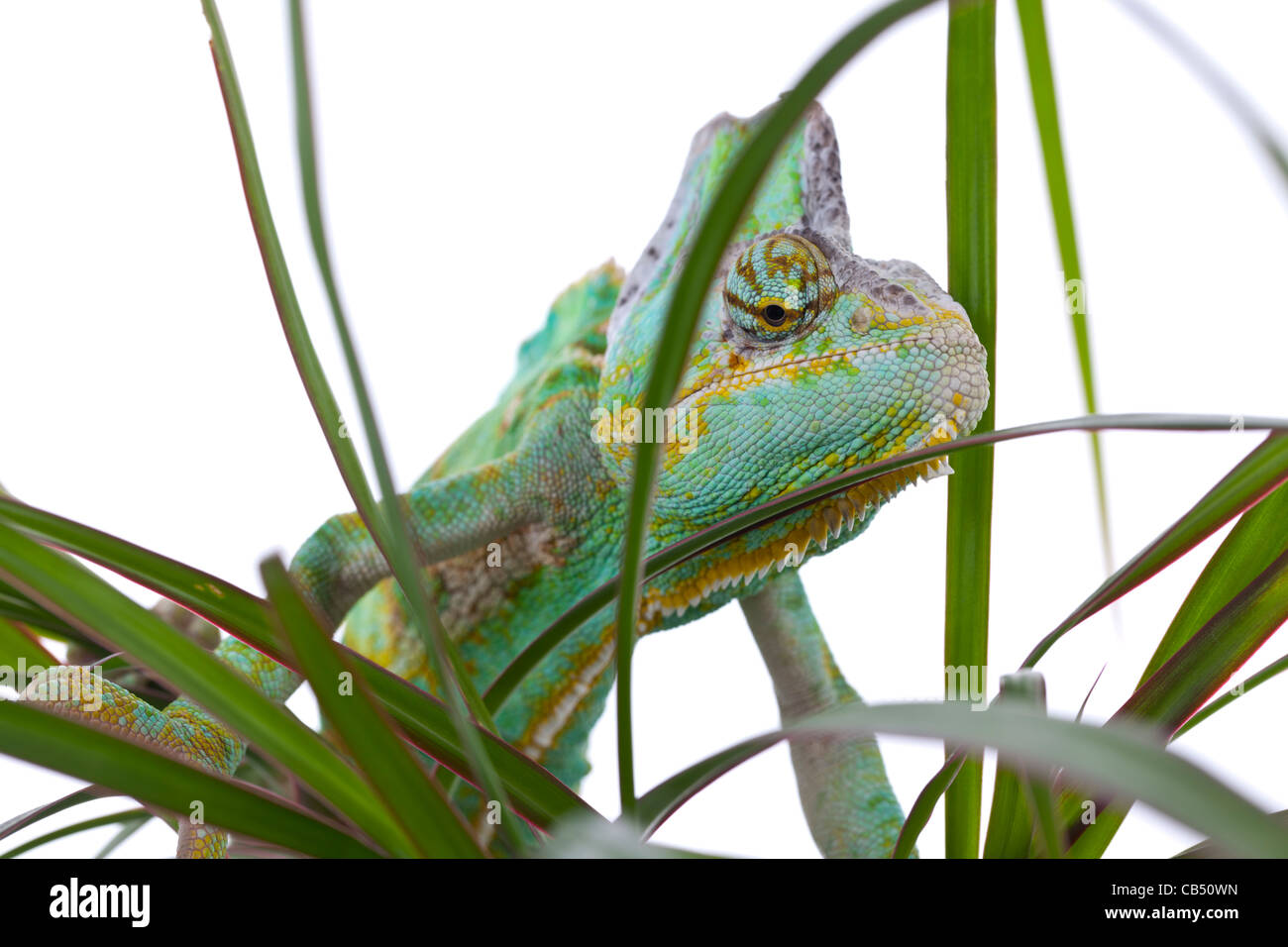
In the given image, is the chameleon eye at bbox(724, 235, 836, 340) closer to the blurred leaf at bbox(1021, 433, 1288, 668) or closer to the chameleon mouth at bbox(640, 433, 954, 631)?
the chameleon mouth at bbox(640, 433, 954, 631)

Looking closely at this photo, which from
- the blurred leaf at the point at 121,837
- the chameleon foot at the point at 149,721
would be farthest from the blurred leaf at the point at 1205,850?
the blurred leaf at the point at 121,837

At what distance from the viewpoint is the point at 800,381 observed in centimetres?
117

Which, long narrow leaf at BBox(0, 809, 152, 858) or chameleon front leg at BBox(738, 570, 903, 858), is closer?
long narrow leaf at BBox(0, 809, 152, 858)

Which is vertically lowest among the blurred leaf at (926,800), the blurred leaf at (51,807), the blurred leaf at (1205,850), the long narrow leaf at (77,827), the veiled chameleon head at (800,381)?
the blurred leaf at (1205,850)

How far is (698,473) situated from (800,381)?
0.18 metres

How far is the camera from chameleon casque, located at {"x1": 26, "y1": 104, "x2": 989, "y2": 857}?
1117 mm

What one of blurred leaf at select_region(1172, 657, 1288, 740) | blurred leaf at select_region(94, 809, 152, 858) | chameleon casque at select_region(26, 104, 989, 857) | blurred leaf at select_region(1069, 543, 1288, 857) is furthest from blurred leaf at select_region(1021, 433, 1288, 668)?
blurred leaf at select_region(94, 809, 152, 858)

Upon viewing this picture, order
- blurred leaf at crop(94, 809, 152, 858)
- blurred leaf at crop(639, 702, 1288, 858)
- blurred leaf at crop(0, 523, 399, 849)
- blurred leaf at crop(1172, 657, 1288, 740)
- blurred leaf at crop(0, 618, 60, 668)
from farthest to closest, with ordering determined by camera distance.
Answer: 1. blurred leaf at crop(94, 809, 152, 858)
2. blurred leaf at crop(0, 618, 60, 668)
3. blurred leaf at crop(1172, 657, 1288, 740)
4. blurred leaf at crop(0, 523, 399, 849)
5. blurred leaf at crop(639, 702, 1288, 858)

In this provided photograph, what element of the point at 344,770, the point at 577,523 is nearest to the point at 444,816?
the point at 344,770

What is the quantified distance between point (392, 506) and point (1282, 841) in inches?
18.0

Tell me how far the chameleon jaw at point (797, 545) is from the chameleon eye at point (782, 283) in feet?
0.68

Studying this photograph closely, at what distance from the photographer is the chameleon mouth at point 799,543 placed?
1.14 m

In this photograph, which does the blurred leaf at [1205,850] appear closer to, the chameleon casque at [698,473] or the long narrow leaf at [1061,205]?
the long narrow leaf at [1061,205]

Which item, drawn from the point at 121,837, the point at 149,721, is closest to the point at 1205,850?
the point at 149,721
